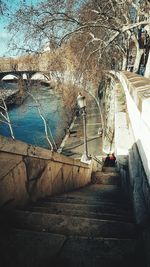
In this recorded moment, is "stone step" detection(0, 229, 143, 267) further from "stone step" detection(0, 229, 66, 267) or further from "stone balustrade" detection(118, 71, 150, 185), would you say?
"stone balustrade" detection(118, 71, 150, 185)

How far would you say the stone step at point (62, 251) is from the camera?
199 centimetres

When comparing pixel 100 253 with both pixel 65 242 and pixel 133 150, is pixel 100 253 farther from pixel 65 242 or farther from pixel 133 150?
pixel 133 150

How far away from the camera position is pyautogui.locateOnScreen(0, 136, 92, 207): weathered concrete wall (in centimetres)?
281

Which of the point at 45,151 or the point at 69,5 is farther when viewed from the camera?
the point at 69,5

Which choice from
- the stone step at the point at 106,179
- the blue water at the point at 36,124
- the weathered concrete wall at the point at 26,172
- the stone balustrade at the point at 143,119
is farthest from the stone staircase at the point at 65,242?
the blue water at the point at 36,124

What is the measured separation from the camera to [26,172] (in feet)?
10.6

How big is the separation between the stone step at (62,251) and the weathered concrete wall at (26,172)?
0.60m

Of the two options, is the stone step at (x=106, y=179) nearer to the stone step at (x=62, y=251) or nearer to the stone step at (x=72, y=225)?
the stone step at (x=72, y=225)

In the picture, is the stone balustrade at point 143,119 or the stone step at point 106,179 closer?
the stone balustrade at point 143,119

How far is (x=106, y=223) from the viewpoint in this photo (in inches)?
103

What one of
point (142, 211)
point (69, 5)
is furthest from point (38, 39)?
point (142, 211)

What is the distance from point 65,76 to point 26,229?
987 inches

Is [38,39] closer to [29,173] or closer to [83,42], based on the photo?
[83,42]

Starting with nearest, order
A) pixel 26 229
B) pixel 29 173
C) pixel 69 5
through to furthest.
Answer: pixel 26 229 < pixel 29 173 < pixel 69 5
